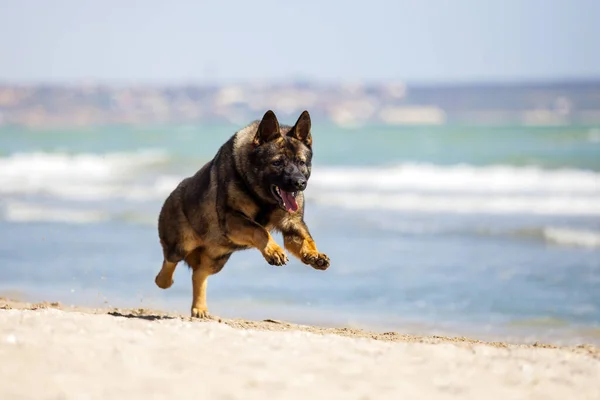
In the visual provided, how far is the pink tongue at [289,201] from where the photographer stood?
7793 mm

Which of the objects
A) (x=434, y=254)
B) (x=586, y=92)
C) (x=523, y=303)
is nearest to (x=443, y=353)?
(x=523, y=303)

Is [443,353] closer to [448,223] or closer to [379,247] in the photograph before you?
[379,247]

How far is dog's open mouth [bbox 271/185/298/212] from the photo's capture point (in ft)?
25.5

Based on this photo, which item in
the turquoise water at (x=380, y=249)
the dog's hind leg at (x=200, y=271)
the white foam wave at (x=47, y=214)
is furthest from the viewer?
the white foam wave at (x=47, y=214)

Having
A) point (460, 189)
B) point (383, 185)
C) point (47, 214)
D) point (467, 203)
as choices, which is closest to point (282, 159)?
point (47, 214)

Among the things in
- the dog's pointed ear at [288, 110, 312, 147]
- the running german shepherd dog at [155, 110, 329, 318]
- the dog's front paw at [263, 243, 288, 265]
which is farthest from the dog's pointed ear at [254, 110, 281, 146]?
the dog's front paw at [263, 243, 288, 265]

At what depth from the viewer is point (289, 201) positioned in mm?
7832

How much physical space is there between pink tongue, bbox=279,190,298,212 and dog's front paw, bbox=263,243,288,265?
0.44 m

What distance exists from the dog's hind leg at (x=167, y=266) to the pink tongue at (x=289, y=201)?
1583 millimetres

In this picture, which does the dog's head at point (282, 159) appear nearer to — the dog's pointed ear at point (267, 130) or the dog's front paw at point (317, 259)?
the dog's pointed ear at point (267, 130)

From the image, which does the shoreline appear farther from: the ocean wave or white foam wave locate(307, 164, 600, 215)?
white foam wave locate(307, 164, 600, 215)

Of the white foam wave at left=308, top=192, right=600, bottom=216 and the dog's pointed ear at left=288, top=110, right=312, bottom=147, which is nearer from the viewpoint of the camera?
the dog's pointed ear at left=288, top=110, right=312, bottom=147

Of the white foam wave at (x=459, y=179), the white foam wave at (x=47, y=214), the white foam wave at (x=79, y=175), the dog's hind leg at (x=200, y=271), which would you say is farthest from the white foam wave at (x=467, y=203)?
the dog's hind leg at (x=200, y=271)

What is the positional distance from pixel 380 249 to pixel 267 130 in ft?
22.9
